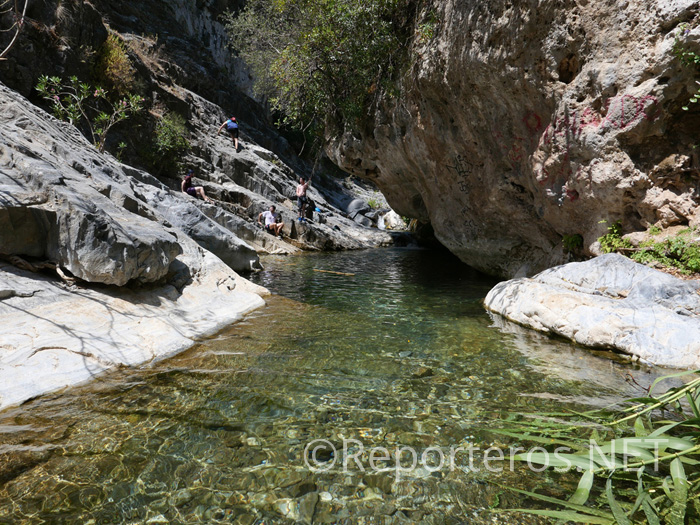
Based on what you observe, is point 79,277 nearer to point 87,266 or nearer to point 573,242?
point 87,266

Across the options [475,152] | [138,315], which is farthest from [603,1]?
[138,315]

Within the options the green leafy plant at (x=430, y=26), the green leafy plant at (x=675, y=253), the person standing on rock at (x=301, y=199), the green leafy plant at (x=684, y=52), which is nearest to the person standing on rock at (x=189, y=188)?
the person standing on rock at (x=301, y=199)

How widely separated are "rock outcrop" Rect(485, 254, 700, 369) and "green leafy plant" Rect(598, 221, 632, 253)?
997 millimetres

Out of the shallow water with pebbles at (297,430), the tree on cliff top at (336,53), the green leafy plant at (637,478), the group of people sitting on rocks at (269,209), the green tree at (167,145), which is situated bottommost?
the shallow water with pebbles at (297,430)

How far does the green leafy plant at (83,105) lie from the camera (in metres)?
15.2

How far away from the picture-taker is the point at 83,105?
17.8 m

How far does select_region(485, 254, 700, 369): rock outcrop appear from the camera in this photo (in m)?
4.49

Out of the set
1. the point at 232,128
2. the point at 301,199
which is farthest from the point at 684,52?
the point at 232,128

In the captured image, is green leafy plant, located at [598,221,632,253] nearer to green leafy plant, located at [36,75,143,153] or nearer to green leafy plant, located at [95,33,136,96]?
green leafy plant, located at [36,75,143,153]

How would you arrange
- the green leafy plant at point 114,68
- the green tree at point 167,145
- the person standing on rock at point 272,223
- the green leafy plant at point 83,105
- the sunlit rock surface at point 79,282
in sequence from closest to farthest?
the sunlit rock surface at point 79,282 < the green leafy plant at point 83,105 < the person standing on rock at point 272,223 < the green leafy plant at point 114,68 < the green tree at point 167,145

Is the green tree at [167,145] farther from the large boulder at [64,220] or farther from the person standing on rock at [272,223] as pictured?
the large boulder at [64,220]

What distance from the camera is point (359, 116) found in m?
13.3

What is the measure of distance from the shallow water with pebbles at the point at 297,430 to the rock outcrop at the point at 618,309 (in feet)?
1.21

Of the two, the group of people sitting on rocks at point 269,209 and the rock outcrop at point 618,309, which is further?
the group of people sitting on rocks at point 269,209
